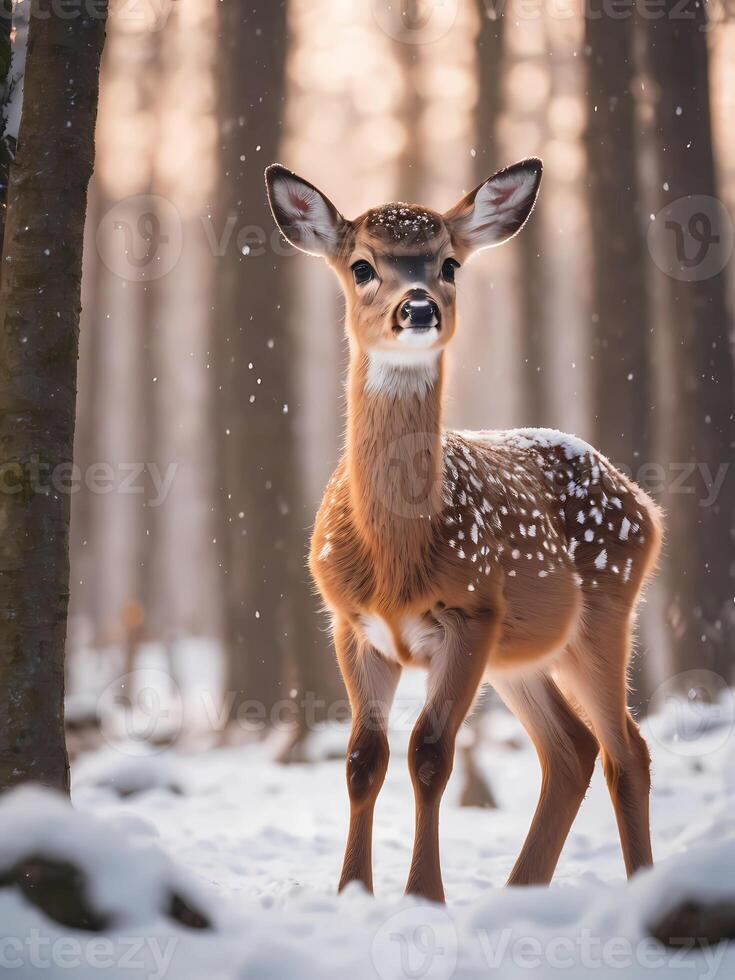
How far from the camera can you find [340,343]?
6.62m

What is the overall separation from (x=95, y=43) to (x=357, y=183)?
3274 mm

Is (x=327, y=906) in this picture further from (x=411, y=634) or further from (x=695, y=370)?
(x=695, y=370)

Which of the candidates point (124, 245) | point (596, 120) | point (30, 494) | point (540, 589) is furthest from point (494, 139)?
point (30, 494)

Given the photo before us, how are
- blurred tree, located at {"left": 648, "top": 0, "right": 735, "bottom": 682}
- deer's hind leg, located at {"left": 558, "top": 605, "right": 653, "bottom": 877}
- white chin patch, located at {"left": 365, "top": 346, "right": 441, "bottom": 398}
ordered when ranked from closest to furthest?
white chin patch, located at {"left": 365, "top": 346, "right": 441, "bottom": 398}, deer's hind leg, located at {"left": 558, "top": 605, "right": 653, "bottom": 877}, blurred tree, located at {"left": 648, "top": 0, "right": 735, "bottom": 682}

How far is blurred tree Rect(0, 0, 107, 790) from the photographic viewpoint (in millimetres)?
3053

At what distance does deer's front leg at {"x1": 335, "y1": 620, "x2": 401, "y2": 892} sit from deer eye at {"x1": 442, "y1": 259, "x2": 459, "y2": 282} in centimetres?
138

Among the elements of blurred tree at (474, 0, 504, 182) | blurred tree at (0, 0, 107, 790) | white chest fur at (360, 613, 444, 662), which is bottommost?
white chest fur at (360, 613, 444, 662)

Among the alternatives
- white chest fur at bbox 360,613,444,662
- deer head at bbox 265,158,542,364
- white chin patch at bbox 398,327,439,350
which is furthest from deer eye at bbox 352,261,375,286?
white chest fur at bbox 360,613,444,662

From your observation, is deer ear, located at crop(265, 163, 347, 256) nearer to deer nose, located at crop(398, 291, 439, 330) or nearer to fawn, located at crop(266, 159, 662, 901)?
fawn, located at crop(266, 159, 662, 901)

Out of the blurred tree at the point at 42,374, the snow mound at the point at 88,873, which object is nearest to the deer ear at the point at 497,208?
the blurred tree at the point at 42,374

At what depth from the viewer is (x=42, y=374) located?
3234 millimetres

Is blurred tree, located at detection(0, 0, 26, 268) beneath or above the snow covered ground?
above

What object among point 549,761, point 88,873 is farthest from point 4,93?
point 549,761

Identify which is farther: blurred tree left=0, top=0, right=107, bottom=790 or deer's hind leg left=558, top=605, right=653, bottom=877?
deer's hind leg left=558, top=605, right=653, bottom=877
